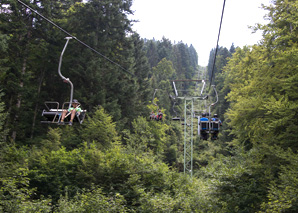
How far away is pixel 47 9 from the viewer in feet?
81.7

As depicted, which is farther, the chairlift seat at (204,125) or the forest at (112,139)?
the chairlift seat at (204,125)

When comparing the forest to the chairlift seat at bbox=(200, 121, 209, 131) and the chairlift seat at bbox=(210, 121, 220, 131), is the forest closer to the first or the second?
the chairlift seat at bbox=(200, 121, 209, 131)

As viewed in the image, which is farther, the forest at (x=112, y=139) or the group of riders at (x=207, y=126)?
the group of riders at (x=207, y=126)

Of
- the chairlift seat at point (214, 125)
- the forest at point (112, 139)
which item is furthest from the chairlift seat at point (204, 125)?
the forest at point (112, 139)

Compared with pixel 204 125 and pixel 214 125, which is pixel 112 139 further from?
pixel 214 125

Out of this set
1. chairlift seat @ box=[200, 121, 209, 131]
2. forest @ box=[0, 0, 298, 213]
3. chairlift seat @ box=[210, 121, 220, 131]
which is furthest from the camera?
chairlift seat @ box=[210, 121, 220, 131]

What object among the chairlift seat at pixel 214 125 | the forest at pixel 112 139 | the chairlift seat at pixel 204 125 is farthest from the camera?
the chairlift seat at pixel 214 125

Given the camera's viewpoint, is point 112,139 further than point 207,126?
Yes

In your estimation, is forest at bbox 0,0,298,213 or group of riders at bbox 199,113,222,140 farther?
group of riders at bbox 199,113,222,140

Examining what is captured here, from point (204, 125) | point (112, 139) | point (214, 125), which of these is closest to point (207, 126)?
point (204, 125)

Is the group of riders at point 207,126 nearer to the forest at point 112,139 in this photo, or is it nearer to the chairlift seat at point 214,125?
the chairlift seat at point 214,125

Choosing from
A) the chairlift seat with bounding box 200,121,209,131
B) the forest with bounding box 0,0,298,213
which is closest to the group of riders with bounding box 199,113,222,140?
the chairlift seat with bounding box 200,121,209,131

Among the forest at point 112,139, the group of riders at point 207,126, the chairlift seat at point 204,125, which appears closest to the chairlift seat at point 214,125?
the group of riders at point 207,126

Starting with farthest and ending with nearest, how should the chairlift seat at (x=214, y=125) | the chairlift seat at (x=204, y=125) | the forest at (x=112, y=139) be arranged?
the chairlift seat at (x=214, y=125), the chairlift seat at (x=204, y=125), the forest at (x=112, y=139)
